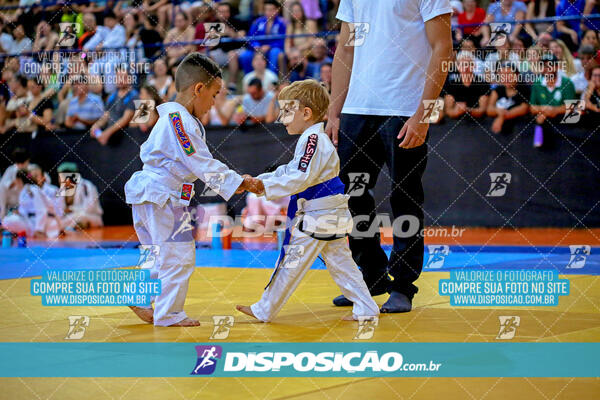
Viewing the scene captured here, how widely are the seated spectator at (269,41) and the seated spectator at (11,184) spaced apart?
300 cm

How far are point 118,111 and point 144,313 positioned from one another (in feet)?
20.9

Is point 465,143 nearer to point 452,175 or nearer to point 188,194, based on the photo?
point 452,175

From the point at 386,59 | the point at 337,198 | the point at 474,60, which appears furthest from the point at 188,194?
the point at 474,60

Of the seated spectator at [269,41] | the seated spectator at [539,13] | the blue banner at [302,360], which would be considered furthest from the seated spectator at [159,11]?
the blue banner at [302,360]

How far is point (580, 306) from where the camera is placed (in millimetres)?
3936

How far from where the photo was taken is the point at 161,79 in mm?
9195

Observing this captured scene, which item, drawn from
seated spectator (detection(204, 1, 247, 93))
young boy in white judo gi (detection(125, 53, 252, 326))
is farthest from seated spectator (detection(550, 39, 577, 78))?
young boy in white judo gi (detection(125, 53, 252, 326))

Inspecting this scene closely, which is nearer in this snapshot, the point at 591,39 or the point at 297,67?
the point at 591,39

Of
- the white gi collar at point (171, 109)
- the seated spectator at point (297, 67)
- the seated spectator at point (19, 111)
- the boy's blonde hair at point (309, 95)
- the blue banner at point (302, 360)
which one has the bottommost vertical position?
the seated spectator at point (19, 111)

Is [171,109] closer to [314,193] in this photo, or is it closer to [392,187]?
[314,193]

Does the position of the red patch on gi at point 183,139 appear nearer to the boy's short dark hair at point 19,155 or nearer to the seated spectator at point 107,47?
the seated spectator at point 107,47

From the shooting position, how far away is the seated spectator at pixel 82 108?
983 cm

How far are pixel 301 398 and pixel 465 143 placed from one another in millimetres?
6265

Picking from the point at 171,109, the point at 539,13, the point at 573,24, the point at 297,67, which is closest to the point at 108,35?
the point at 297,67
